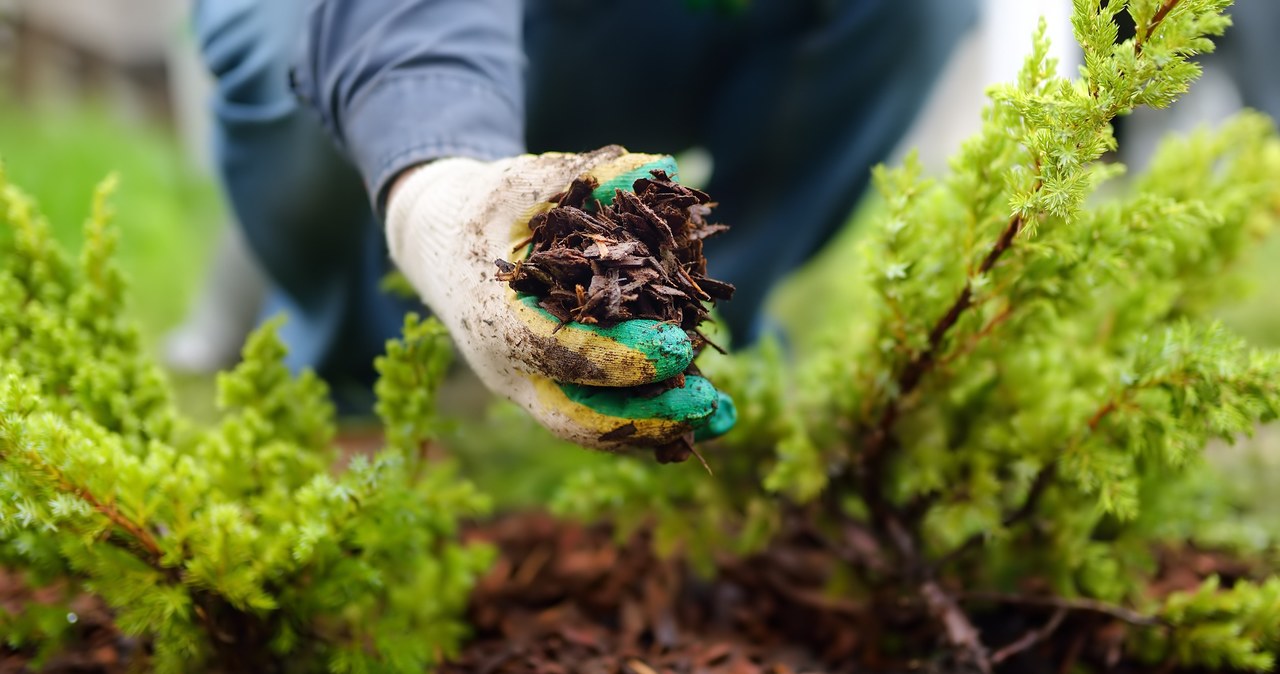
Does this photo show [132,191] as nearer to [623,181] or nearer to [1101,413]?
[623,181]

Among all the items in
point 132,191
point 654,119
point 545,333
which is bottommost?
point 545,333

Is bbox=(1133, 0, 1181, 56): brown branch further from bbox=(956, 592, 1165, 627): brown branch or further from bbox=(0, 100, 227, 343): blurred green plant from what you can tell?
bbox=(0, 100, 227, 343): blurred green plant

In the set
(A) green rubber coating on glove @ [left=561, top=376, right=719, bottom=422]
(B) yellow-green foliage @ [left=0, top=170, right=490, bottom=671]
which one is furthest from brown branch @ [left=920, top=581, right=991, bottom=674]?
(B) yellow-green foliage @ [left=0, top=170, right=490, bottom=671]

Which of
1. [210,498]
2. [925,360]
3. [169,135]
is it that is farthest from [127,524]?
[169,135]

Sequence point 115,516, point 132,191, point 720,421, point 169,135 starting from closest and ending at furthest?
point 115,516 → point 720,421 → point 132,191 → point 169,135

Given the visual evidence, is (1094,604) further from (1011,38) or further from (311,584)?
(1011,38)

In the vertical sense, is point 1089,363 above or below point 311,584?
above

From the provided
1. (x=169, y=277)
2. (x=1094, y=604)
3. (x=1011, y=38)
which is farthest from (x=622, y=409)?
(x=169, y=277)
